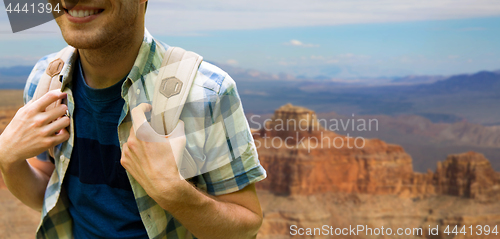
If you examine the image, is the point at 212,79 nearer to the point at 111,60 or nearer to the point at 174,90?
the point at 174,90

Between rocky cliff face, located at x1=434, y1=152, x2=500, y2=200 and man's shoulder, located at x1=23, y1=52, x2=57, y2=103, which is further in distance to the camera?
rocky cliff face, located at x1=434, y1=152, x2=500, y2=200

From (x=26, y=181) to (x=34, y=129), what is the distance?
0.14 m

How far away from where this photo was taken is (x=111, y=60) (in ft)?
2.05

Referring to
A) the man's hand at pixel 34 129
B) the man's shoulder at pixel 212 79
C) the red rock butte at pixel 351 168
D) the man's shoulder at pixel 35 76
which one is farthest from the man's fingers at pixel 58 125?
the red rock butte at pixel 351 168

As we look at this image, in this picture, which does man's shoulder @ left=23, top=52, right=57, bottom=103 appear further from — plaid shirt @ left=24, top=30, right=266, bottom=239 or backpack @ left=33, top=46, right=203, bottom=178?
backpack @ left=33, top=46, right=203, bottom=178

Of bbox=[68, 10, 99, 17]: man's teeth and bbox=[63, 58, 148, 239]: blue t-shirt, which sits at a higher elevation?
bbox=[68, 10, 99, 17]: man's teeth

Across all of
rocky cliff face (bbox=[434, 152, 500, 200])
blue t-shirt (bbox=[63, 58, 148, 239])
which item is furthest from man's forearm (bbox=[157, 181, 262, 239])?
rocky cliff face (bbox=[434, 152, 500, 200])

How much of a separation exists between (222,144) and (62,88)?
0.30 m

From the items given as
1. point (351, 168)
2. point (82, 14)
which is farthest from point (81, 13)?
point (351, 168)

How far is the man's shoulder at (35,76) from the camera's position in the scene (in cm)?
72

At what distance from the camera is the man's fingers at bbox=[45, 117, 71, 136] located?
64 cm

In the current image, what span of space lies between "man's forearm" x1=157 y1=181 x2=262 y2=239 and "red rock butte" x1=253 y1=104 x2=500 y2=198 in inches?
468

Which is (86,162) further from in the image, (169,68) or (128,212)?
(169,68)

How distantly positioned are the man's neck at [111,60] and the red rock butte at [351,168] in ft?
39.1
